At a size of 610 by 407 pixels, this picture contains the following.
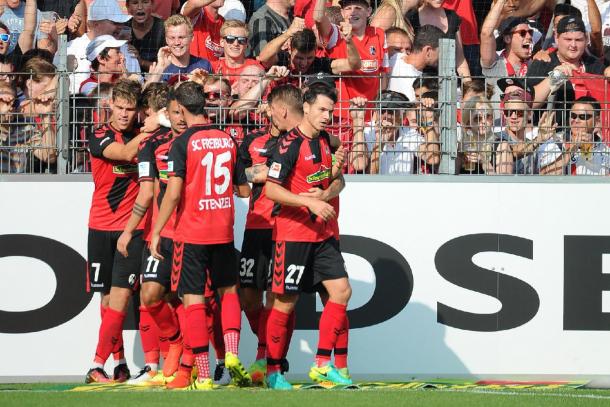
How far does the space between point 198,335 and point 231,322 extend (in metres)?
0.30

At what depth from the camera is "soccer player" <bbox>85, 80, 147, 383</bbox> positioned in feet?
31.8

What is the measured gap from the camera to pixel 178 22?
1105cm

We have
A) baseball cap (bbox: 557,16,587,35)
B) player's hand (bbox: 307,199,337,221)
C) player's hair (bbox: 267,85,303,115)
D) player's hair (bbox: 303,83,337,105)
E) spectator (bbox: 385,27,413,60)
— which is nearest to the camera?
player's hand (bbox: 307,199,337,221)

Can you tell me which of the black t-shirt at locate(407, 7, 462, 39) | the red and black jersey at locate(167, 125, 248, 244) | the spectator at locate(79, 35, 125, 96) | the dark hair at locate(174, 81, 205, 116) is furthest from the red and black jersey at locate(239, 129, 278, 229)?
the black t-shirt at locate(407, 7, 462, 39)

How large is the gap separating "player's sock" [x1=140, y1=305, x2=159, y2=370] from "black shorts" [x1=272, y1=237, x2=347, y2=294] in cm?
142

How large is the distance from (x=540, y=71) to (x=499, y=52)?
55cm

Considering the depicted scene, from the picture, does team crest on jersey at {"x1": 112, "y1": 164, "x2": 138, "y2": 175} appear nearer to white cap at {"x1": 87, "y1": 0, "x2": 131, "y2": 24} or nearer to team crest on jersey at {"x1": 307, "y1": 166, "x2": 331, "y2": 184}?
team crest on jersey at {"x1": 307, "y1": 166, "x2": 331, "y2": 184}

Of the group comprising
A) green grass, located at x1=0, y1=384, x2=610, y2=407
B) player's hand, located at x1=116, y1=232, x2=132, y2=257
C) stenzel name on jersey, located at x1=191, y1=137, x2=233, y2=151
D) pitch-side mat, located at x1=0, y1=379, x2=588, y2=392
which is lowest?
pitch-side mat, located at x1=0, y1=379, x2=588, y2=392

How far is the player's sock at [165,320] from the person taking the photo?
9.28m

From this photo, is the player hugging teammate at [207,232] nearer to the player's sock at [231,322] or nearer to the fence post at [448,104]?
Answer: the player's sock at [231,322]

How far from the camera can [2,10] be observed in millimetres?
Answer: 11891

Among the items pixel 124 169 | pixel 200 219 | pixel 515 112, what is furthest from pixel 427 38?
pixel 200 219

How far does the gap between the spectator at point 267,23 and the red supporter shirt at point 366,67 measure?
2.05 feet

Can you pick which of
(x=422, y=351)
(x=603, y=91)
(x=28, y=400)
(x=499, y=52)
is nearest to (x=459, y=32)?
(x=499, y=52)
